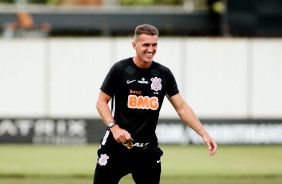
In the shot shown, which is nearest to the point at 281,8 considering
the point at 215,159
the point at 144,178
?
the point at 215,159

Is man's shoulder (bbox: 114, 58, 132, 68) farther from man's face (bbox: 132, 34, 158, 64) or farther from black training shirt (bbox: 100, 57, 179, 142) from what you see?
man's face (bbox: 132, 34, 158, 64)

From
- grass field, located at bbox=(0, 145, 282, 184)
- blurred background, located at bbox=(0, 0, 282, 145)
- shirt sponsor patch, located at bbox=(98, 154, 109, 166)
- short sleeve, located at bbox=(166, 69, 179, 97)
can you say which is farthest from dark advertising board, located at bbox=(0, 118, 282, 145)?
shirt sponsor patch, located at bbox=(98, 154, 109, 166)

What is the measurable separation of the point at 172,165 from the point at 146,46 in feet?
35.1

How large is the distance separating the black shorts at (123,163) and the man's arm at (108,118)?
354mm

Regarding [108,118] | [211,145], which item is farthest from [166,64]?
[108,118]

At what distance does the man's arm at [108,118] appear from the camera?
932cm

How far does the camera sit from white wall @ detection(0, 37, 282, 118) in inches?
1089

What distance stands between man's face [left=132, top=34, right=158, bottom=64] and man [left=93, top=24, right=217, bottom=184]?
0.06 ft

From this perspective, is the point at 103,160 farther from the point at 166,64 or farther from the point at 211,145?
the point at 166,64

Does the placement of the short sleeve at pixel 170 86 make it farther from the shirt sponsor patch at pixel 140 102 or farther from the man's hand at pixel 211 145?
the man's hand at pixel 211 145

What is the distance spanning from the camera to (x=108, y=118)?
9594 mm

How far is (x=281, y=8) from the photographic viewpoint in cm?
3062

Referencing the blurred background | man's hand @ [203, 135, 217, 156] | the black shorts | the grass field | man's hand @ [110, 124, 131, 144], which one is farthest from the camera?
the blurred background

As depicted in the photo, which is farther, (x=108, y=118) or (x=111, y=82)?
(x=111, y=82)
